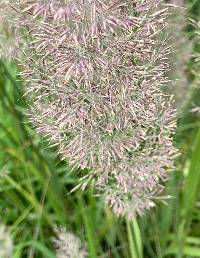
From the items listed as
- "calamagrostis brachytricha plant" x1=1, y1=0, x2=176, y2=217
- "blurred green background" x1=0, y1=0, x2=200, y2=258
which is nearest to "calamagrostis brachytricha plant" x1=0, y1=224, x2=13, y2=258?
"calamagrostis brachytricha plant" x1=1, y1=0, x2=176, y2=217

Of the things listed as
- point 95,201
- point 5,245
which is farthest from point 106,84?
point 95,201

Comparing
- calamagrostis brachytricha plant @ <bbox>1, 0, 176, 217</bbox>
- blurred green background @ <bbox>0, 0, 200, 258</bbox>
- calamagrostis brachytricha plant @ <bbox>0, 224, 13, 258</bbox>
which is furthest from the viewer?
blurred green background @ <bbox>0, 0, 200, 258</bbox>

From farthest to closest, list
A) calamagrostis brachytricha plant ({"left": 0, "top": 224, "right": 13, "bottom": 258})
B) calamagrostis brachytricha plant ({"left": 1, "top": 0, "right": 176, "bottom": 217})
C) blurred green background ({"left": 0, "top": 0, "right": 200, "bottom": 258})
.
→ blurred green background ({"left": 0, "top": 0, "right": 200, "bottom": 258})
calamagrostis brachytricha plant ({"left": 0, "top": 224, "right": 13, "bottom": 258})
calamagrostis brachytricha plant ({"left": 1, "top": 0, "right": 176, "bottom": 217})

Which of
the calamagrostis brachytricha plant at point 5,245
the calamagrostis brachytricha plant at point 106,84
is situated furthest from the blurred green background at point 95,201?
the calamagrostis brachytricha plant at point 5,245

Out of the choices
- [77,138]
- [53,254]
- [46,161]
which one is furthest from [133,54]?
[53,254]

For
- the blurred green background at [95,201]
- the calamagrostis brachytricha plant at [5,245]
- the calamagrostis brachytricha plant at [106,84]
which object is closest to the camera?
the calamagrostis brachytricha plant at [106,84]

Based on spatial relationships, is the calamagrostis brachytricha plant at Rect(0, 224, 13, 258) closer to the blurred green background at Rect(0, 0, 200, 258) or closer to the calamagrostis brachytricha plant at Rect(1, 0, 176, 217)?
the calamagrostis brachytricha plant at Rect(1, 0, 176, 217)

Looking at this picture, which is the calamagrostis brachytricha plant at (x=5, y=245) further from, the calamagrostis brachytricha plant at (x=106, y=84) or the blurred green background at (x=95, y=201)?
the blurred green background at (x=95, y=201)
